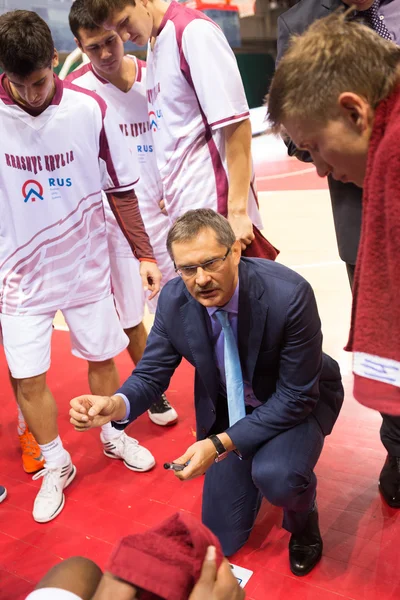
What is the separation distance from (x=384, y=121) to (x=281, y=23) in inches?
45.8

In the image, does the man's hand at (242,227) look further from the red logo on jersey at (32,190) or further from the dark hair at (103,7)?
the dark hair at (103,7)

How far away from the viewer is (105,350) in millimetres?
2877

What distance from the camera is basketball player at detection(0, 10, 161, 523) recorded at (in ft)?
8.21

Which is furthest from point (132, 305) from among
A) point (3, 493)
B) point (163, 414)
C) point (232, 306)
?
point (232, 306)

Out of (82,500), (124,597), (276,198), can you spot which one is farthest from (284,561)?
(276,198)

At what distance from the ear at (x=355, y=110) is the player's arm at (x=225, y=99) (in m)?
1.33

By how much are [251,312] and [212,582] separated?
1119mm

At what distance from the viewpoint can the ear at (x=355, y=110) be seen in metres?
1.14

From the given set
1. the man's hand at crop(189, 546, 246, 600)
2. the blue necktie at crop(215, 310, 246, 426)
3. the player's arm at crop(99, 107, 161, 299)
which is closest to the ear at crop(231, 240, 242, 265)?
the blue necktie at crop(215, 310, 246, 426)

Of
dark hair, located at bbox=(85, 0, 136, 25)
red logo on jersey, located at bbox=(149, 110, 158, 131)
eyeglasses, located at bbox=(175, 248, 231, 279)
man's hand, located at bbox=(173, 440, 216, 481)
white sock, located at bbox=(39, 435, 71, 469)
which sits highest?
dark hair, located at bbox=(85, 0, 136, 25)

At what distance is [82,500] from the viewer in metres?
2.75

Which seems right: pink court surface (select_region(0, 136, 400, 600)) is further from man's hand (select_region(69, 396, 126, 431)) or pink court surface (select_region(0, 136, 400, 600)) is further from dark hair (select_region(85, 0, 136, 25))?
dark hair (select_region(85, 0, 136, 25))

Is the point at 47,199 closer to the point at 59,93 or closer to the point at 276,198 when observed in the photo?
the point at 59,93

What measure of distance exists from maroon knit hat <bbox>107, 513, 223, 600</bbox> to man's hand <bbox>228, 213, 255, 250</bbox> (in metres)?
1.53
